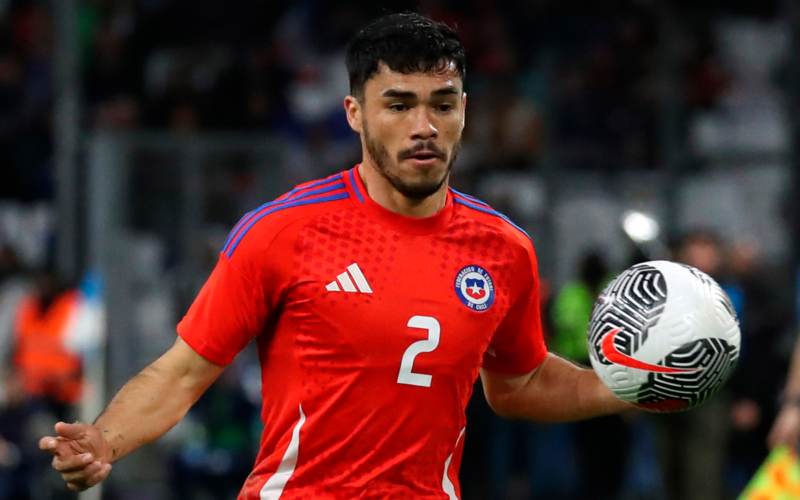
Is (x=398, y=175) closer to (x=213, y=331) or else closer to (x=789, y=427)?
(x=213, y=331)

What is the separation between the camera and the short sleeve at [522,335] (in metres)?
3.58

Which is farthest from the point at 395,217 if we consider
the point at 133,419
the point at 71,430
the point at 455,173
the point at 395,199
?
the point at 455,173

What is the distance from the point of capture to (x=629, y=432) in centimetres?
965

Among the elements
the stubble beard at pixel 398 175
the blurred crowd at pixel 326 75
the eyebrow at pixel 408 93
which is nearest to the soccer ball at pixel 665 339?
the stubble beard at pixel 398 175

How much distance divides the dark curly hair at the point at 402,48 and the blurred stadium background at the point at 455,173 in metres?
4.81

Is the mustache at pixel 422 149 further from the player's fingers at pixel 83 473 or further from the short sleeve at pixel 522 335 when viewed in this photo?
the player's fingers at pixel 83 473

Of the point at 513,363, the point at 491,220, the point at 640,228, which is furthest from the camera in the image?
the point at 640,228

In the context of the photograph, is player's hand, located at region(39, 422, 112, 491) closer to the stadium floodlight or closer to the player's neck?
the player's neck

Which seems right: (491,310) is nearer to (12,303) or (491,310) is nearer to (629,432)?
(629,432)

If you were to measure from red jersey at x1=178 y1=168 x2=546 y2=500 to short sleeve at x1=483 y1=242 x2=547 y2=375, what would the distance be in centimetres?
18

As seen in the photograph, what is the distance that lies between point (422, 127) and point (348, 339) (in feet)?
1.95

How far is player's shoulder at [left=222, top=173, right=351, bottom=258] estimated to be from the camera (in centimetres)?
324

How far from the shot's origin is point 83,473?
9.53ft

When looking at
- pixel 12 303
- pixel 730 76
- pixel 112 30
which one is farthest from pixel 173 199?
pixel 730 76
